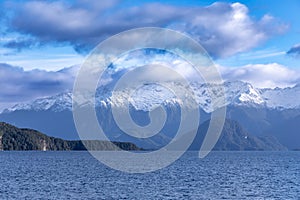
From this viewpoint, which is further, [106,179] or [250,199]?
[106,179]

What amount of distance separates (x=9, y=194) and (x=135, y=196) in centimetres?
2262

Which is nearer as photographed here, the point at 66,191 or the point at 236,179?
the point at 66,191

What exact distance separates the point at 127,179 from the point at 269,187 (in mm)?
34821

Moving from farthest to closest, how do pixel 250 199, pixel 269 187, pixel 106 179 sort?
pixel 106 179 < pixel 269 187 < pixel 250 199

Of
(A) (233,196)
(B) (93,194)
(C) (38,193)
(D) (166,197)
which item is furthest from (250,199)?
(C) (38,193)

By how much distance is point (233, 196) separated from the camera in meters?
98.1

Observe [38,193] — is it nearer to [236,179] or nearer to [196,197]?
[196,197]

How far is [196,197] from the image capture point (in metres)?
97.1

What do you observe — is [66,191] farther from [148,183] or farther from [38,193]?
[148,183]

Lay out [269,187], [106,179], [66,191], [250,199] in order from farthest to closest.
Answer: [106,179] < [269,187] < [66,191] < [250,199]

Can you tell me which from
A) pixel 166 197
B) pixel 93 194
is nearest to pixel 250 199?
pixel 166 197

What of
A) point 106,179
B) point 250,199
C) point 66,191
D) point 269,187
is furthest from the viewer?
point 106,179

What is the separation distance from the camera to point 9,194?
97938 mm

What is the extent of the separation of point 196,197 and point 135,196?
35.7ft
